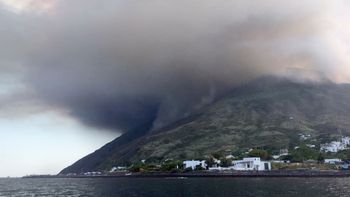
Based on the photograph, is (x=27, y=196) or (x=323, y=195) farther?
(x=27, y=196)

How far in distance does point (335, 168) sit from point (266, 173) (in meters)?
32.7

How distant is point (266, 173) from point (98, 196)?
102506 millimetres

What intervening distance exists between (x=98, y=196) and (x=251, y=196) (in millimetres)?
41856

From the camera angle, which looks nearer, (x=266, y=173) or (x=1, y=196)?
(x=1, y=196)

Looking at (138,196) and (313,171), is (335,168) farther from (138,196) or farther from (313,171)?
(138,196)

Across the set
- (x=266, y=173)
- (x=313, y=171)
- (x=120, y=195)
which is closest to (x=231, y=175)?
(x=266, y=173)

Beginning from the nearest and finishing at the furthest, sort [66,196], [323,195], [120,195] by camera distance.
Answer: [323,195] < [120,195] < [66,196]

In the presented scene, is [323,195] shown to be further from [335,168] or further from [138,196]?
[335,168]

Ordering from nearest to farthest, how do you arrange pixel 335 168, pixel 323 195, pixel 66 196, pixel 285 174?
1. pixel 323 195
2. pixel 66 196
3. pixel 285 174
4. pixel 335 168

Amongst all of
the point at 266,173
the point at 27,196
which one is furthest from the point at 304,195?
the point at 266,173

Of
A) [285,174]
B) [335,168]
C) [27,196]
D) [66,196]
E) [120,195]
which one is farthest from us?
[335,168]

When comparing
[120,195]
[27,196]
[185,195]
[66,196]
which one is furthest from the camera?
[27,196]

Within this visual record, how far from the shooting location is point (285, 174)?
178750 millimetres

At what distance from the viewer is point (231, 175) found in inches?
7712
